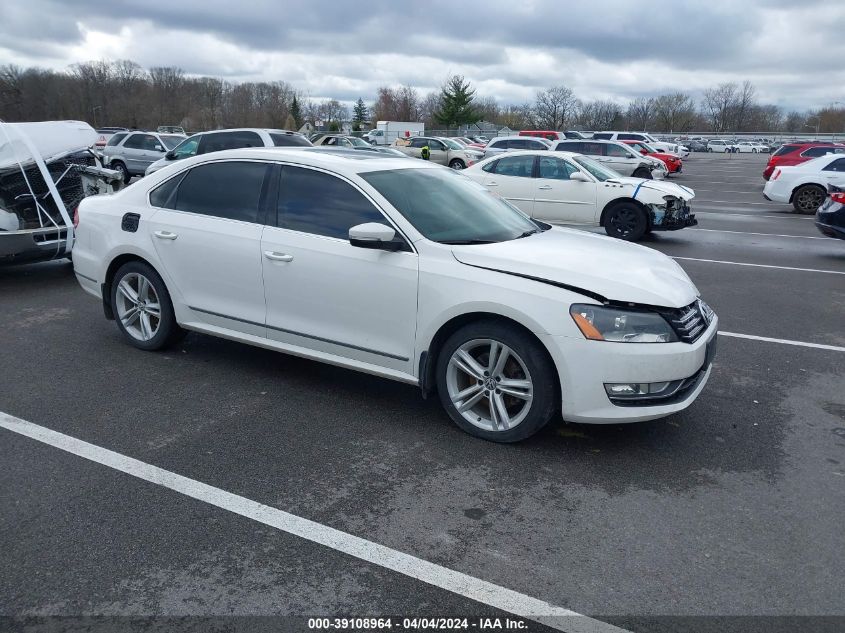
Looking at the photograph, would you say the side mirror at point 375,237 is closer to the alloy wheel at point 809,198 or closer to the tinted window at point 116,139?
the alloy wheel at point 809,198

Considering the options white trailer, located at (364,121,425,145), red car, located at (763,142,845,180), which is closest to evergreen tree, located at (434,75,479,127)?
white trailer, located at (364,121,425,145)

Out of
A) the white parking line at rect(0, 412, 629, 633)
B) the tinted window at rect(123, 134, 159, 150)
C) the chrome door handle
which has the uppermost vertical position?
the chrome door handle

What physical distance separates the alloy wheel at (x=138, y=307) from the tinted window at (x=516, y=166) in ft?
30.6

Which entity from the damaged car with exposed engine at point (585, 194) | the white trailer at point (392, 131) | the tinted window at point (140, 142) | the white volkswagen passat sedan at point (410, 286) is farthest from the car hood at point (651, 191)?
A: the white trailer at point (392, 131)

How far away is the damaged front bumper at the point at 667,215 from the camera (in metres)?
12.6

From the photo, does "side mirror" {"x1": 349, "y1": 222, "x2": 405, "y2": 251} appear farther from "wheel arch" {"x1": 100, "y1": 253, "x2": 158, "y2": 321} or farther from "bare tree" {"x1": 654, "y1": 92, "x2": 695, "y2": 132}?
"bare tree" {"x1": 654, "y1": 92, "x2": 695, "y2": 132}

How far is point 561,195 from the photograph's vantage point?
527 inches

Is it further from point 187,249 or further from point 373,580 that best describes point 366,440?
point 187,249

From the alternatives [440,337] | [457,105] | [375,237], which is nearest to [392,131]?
[457,105]

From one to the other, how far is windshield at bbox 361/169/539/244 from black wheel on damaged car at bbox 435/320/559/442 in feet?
2.37


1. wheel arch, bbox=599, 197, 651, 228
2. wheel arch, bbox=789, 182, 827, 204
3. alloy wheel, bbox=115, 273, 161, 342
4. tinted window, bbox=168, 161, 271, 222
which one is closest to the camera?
tinted window, bbox=168, 161, 271, 222

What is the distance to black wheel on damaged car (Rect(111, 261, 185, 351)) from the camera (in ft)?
18.7

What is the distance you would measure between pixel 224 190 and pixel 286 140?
36.6ft

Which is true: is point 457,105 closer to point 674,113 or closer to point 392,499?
point 674,113
